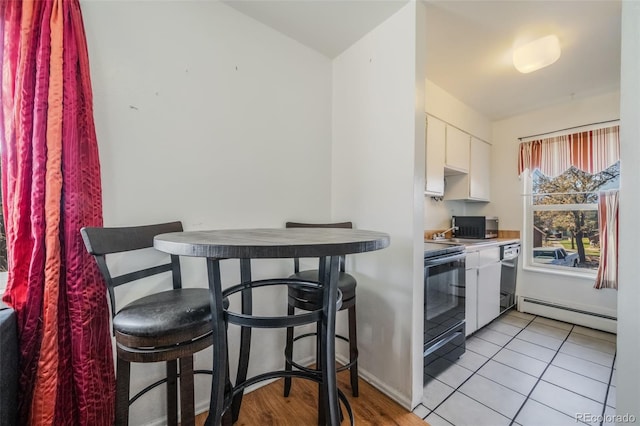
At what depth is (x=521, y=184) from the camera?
3250 millimetres

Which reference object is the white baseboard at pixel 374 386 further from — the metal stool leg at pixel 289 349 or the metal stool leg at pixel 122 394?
the metal stool leg at pixel 122 394

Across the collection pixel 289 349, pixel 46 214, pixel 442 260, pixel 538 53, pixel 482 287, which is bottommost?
pixel 289 349

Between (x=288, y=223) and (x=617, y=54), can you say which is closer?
(x=288, y=223)

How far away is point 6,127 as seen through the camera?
1.00 m

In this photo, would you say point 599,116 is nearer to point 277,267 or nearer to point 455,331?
point 455,331

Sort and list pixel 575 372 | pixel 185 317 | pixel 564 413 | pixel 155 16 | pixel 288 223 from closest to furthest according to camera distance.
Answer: pixel 185 317 → pixel 155 16 → pixel 564 413 → pixel 288 223 → pixel 575 372

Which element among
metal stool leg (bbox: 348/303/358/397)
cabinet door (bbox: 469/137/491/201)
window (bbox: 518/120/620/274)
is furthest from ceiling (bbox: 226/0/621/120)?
metal stool leg (bbox: 348/303/358/397)

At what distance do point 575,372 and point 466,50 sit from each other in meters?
2.57

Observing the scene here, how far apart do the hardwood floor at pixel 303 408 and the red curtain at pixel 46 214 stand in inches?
29.6

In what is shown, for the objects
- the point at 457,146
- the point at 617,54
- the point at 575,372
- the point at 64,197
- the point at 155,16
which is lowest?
the point at 575,372

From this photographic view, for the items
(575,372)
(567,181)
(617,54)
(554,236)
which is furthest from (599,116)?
(575,372)

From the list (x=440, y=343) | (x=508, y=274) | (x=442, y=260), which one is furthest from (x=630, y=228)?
(x=508, y=274)

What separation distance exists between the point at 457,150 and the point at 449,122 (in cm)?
31

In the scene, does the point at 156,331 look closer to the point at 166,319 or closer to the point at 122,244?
the point at 166,319
